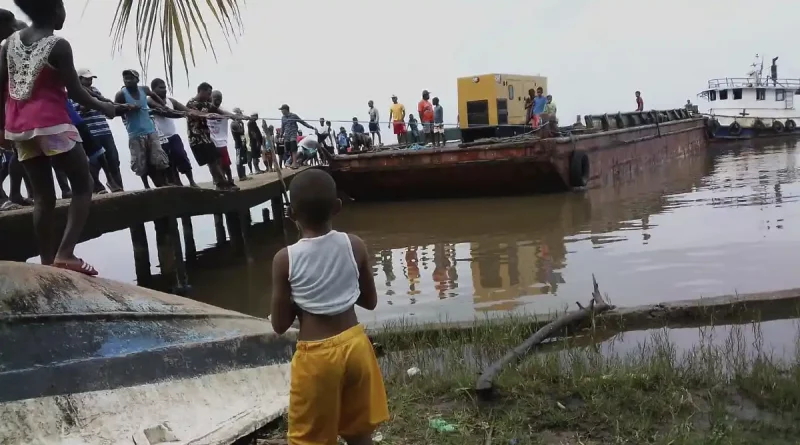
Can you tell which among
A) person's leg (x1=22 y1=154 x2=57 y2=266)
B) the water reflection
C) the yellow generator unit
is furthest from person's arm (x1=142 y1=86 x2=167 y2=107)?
the yellow generator unit

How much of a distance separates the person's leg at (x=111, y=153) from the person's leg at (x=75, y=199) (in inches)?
174

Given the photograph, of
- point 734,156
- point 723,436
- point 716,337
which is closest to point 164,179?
Answer: point 716,337

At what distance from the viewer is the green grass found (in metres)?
3.12

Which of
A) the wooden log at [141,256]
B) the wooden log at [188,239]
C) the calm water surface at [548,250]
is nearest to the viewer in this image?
the calm water surface at [548,250]

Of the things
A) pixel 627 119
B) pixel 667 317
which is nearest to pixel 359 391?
pixel 667 317

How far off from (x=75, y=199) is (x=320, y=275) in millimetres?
2004

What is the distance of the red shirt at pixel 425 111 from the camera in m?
18.5

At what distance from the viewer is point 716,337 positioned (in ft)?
15.8

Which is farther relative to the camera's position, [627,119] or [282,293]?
[627,119]

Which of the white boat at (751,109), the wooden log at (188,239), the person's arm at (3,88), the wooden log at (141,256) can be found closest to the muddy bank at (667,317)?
the person's arm at (3,88)

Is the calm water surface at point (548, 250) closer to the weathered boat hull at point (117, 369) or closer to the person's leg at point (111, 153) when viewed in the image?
the person's leg at point (111, 153)

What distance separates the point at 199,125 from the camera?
8500 mm

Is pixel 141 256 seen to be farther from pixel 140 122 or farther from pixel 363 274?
pixel 363 274

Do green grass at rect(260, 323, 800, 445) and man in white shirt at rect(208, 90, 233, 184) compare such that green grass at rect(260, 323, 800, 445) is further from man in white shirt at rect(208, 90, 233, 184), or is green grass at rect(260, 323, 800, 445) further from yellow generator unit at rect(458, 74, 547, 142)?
yellow generator unit at rect(458, 74, 547, 142)
